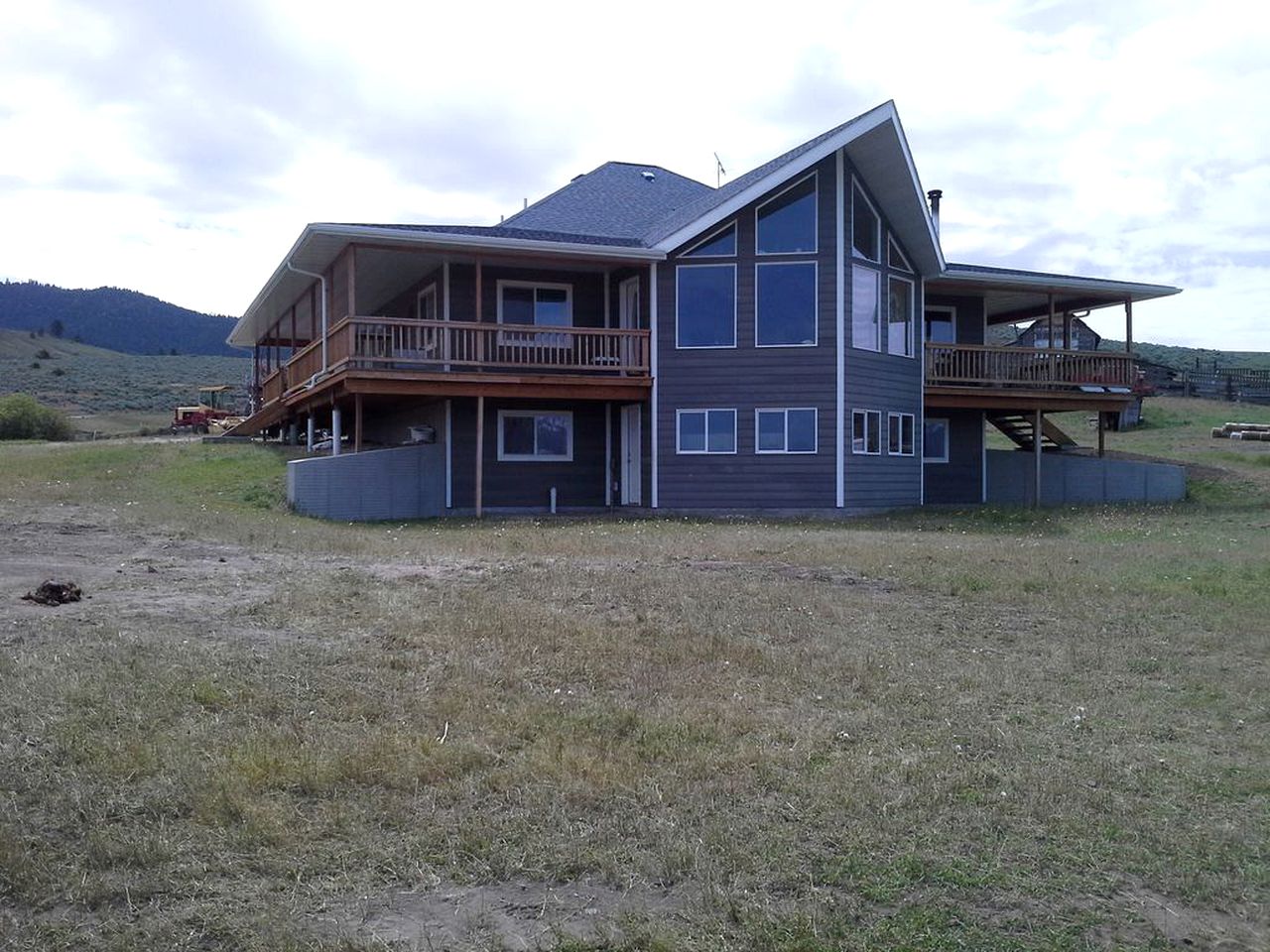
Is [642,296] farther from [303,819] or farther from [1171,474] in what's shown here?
[303,819]

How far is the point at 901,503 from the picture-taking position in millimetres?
23562

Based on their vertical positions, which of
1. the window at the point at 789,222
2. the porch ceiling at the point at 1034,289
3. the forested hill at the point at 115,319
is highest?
the forested hill at the point at 115,319

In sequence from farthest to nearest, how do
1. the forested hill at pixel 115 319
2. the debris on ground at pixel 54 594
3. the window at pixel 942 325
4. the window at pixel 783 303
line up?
the forested hill at pixel 115 319 < the window at pixel 942 325 < the window at pixel 783 303 < the debris on ground at pixel 54 594

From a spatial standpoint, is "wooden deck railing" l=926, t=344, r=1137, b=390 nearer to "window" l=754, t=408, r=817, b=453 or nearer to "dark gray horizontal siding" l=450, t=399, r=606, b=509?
"window" l=754, t=408, r=817, b=453

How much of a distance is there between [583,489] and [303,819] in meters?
18.1

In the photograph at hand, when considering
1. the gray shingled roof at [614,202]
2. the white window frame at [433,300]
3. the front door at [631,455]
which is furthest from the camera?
the gray shingled roof at [614,202]

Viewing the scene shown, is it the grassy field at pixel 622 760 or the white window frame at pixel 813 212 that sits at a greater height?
the white window frame at pixel 813 212

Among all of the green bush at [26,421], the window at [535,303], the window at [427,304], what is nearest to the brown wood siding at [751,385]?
the window at [535,303]

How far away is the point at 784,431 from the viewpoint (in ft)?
71.5

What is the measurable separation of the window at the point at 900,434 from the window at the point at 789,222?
3.97 metres

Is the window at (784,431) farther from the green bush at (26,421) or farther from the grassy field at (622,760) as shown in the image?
the green bush at (26,421)

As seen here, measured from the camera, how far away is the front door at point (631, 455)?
22.6 meters

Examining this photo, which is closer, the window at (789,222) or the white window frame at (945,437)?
the window at (789,222)

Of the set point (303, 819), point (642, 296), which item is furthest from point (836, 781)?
point (642, 296)
